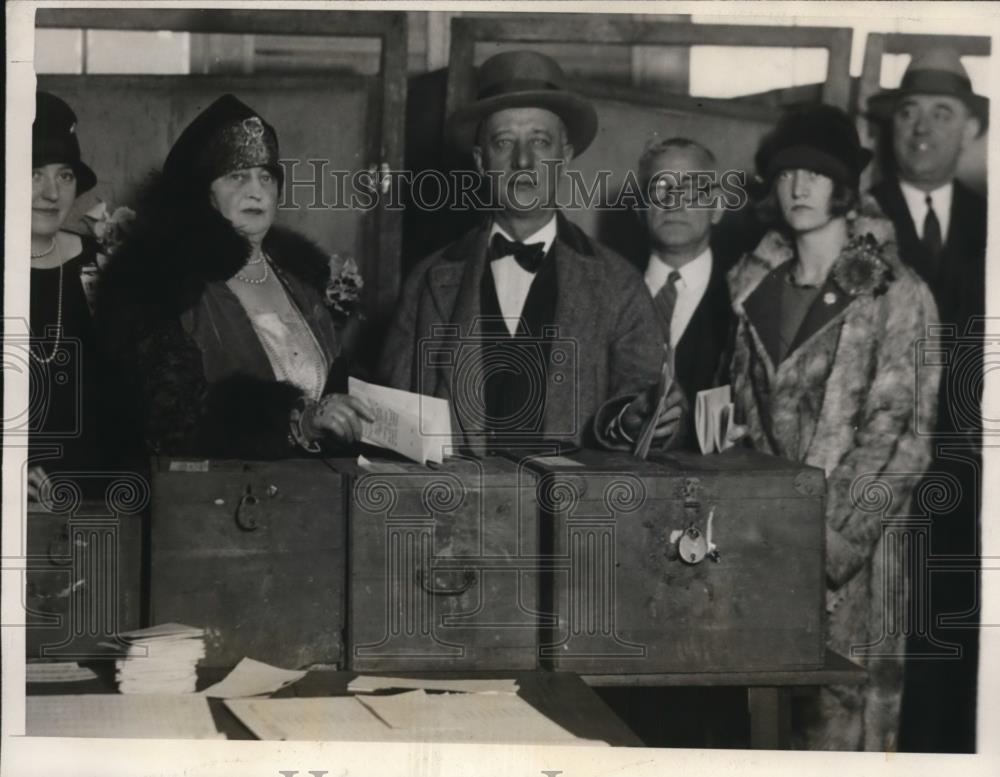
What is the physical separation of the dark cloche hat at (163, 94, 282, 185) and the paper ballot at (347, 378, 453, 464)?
0.81m

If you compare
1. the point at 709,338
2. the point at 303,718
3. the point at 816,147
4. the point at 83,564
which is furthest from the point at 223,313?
the point at 816,147

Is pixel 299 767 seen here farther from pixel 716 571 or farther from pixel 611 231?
pixel 611 231

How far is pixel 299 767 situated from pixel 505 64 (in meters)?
2.23

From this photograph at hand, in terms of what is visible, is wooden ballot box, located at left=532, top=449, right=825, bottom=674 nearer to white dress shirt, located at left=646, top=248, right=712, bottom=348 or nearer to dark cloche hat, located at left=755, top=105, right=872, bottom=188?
white dress shirt, located at left=646, top=248, right=712, bottom=348

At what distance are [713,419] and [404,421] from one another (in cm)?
97

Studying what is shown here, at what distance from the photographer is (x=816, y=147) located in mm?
4398

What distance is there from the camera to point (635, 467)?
410cm

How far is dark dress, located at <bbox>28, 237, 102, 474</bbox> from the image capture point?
4.24 m

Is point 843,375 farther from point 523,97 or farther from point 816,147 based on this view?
point 523,97

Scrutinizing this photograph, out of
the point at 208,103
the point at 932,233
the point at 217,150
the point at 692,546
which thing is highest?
the point at 208,103

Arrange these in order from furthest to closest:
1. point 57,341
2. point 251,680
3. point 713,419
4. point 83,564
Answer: point 713,419
point 57,341
point 83,564
point 251,680

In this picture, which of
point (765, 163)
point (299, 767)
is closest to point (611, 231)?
point (765, 163)

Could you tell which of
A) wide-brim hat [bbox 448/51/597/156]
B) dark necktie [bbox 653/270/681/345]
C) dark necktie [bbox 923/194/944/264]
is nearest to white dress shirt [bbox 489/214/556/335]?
wide-brim hat [bbox 448/51/597/156]

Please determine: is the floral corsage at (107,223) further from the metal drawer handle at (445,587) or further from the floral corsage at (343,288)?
the metal drawer handle at (445,587)
